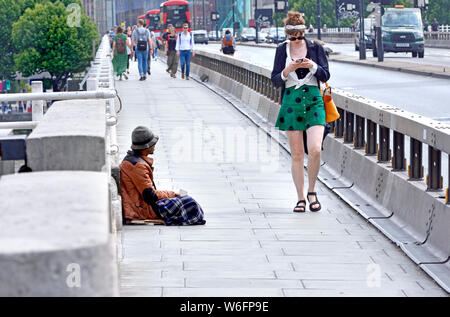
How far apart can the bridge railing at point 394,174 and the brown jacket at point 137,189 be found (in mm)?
1902

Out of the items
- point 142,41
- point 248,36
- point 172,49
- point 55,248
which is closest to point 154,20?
point 248,36

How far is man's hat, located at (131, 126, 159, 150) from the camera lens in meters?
8.83

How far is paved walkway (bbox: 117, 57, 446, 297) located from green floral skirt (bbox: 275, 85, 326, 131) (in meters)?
0.83

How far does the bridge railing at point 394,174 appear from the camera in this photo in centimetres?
767

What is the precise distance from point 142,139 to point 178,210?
669mm

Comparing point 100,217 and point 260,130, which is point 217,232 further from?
point 260,130

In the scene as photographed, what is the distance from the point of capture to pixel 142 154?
8922 mm

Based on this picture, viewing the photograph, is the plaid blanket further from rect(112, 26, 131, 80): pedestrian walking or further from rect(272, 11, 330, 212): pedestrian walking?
rect(112, 26, 131, 80): pedestrian walking

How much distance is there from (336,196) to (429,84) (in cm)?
1919

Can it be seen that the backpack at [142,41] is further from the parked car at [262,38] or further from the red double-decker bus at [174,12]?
the parked car at [262,38]

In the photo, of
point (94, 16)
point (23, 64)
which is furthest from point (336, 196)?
point (94, 16)

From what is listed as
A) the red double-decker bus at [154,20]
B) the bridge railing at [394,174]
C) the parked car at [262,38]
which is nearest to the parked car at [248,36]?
the parked car at [262,38]

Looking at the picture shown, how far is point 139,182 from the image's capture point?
8.83 metres

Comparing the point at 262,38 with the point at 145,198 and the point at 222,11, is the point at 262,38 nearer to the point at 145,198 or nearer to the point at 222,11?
the point at 222,11
